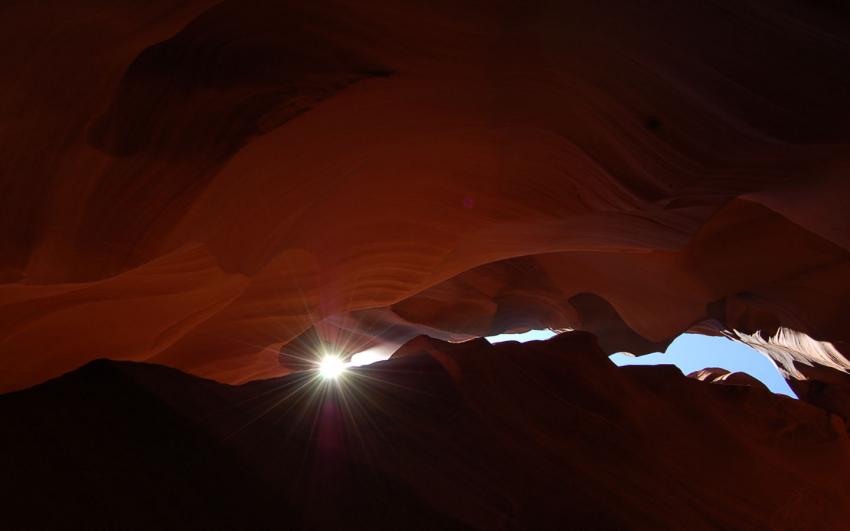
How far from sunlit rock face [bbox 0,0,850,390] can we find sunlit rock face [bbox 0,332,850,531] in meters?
0.90

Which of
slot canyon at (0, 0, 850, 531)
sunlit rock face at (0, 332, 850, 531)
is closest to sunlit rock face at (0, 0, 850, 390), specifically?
slot canyon at (0, 0, 850, 531)

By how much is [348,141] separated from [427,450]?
2.15 m

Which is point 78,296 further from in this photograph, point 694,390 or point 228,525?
point 694,390

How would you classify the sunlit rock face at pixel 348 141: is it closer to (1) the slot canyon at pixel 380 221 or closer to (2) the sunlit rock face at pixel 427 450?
(1) the slot canyon at pixel 380 221

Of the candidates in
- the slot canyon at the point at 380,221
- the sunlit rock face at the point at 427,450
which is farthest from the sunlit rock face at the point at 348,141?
the sunlit rock face at the point at 427,450

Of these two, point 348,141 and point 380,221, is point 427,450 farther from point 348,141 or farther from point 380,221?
point 380,221

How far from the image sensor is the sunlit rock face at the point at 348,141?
2518 millimetres

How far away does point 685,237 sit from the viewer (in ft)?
16.2

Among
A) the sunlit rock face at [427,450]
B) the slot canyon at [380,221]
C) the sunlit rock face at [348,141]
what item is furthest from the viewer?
the sunlit rock face at [348,141]

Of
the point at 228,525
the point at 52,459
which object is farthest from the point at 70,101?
the point at 228,525

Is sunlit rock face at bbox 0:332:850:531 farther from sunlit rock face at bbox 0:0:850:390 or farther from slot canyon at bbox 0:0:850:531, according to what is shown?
sunlit rock face at bbox 0:0:850:390

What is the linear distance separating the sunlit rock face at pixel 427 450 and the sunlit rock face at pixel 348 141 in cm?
90

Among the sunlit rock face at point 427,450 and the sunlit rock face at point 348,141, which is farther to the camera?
the sunlit rock face at point 348,141

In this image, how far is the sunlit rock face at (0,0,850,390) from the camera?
2.52 m
